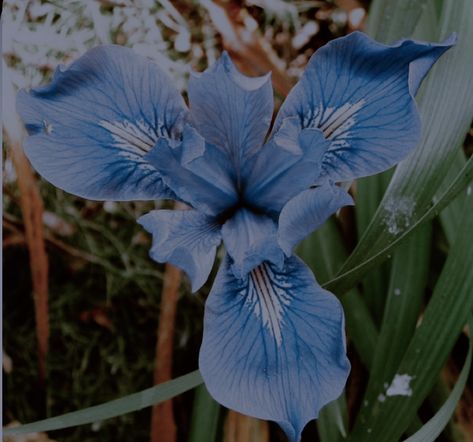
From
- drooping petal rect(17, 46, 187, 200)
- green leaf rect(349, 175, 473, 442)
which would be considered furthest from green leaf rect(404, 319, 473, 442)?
drooping petal rect(17, 46, 187, 200)

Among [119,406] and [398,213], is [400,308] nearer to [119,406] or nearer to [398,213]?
[398,213]

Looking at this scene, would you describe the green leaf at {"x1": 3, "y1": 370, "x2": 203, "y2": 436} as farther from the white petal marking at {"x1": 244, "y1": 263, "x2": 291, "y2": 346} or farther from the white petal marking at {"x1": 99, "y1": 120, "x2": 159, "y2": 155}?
the white petal marking at {"x1": 99, "y1": 120, "x2": 159, "y2": 155}

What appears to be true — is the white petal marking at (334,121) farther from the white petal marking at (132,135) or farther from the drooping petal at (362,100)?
the white petal marking at (132,135)

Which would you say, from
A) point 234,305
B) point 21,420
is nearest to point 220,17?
point 234,305

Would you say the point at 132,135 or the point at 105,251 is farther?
the point at 105,251

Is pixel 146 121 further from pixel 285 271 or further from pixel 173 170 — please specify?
pixel 285 271

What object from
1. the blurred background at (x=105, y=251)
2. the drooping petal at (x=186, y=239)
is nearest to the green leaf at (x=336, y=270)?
the blurred background at (x=105, y=251)

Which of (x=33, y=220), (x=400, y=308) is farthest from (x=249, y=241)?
(x=33, y=220)
